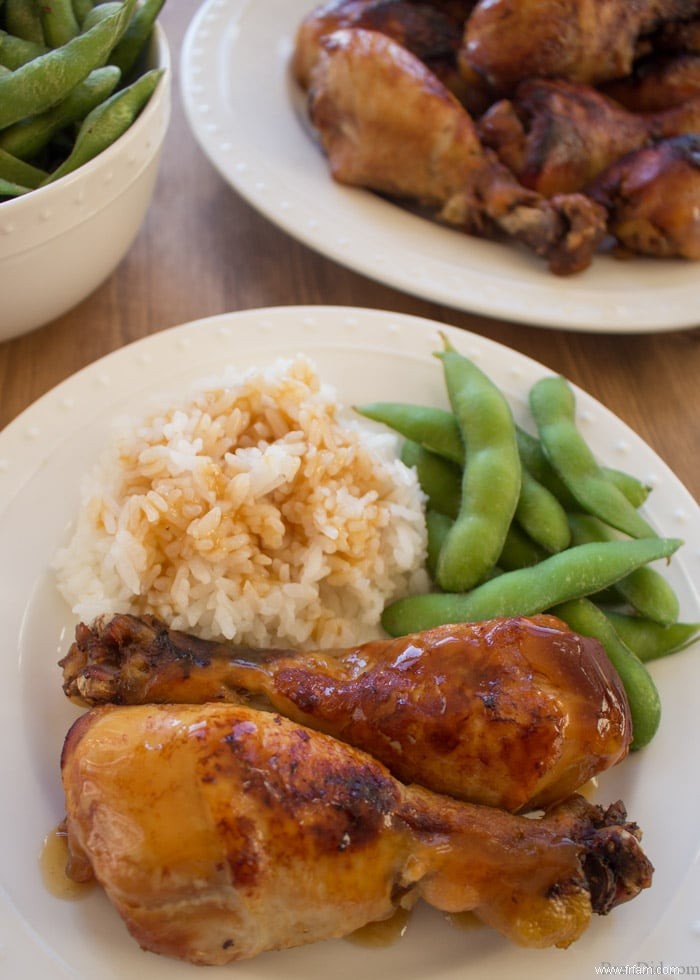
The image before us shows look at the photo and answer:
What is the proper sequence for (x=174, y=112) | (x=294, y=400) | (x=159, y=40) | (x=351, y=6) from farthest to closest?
(x=174, y=112)
(x=351, y=6)
(x=159, y=40)
(x=294, y=400)

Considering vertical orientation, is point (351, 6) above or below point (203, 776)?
above

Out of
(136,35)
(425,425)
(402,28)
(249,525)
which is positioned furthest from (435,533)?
(402,28)

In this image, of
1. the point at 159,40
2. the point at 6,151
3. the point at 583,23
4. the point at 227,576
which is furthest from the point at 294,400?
the point at 583,23

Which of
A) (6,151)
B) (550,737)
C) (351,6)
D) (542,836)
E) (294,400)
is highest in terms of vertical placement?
(6,151)

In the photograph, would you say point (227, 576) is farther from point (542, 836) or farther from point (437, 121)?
point (437, 121)

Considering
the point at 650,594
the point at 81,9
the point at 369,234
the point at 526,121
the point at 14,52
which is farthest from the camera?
the point at 526,121

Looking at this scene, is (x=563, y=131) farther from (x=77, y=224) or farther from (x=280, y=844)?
(x=280, y=844)

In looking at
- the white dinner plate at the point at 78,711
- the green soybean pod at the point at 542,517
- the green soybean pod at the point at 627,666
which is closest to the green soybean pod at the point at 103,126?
the white dinner plate at the point at 78,711
